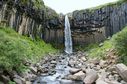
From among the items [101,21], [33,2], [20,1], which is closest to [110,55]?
[20,1]

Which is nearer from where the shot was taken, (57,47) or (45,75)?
(45,75)

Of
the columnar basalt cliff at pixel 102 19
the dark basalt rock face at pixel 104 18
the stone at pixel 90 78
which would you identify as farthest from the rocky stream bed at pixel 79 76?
the columnar basalt cliff at pixel 102 19

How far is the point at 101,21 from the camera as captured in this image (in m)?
45.9

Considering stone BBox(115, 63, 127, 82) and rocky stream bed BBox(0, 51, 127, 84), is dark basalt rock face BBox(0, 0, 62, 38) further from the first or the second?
stone BBox(115, 63, 127, 82)

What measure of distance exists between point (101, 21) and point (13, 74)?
33.1m

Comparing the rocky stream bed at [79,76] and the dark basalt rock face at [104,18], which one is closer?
the rocky stream bed at [79,76]

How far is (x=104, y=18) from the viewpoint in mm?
45094

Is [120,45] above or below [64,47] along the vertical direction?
above

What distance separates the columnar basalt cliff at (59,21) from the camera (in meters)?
33.8

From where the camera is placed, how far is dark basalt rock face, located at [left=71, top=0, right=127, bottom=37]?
4141cm

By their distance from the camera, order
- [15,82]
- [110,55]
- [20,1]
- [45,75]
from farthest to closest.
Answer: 1. [20,1]
2. [110,55]
3. [45,75]
4. [15,82]

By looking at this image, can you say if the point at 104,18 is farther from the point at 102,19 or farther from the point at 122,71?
the point at 122,71

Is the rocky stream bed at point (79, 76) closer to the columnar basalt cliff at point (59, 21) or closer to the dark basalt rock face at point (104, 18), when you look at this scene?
the columnar basalt cliff at point (59, 21)

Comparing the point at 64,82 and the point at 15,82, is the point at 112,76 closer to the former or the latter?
the point at 64,82
